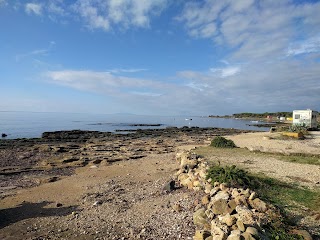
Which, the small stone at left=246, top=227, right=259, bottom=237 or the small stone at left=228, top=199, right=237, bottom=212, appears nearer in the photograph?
the small stone at left=246, top=227, right=259, bottom=237

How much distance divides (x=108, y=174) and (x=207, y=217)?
8.49 meters

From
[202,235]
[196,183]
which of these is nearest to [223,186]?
[196,183]

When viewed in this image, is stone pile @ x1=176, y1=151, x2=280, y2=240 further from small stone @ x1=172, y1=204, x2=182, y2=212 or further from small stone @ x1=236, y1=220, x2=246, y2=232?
small stone @ x1=172, y1=204, x2=182, y2=212

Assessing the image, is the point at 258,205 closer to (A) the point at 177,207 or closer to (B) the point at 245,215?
(B) the point at 245,215

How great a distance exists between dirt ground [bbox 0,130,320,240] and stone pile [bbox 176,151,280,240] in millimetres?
467

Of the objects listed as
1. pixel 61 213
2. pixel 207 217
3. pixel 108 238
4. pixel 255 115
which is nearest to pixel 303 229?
pixel 207 217

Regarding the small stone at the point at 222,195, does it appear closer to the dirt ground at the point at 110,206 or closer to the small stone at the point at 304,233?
the dirt ground at the point at 110,206

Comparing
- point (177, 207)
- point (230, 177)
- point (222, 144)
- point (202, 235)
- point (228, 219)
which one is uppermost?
point (222, 144)

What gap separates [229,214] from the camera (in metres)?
6.84

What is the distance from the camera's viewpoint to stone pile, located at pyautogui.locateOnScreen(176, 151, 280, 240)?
5824 millimetres

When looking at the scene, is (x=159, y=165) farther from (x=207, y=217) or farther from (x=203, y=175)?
(x=207, y=217)

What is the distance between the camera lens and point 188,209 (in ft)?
27.9

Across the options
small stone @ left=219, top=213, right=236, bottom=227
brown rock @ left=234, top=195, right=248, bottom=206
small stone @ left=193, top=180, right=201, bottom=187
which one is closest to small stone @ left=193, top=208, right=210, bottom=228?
small stone @ left=219, top=213, right=236, bottom=227

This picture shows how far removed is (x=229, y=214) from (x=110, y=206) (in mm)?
4470
